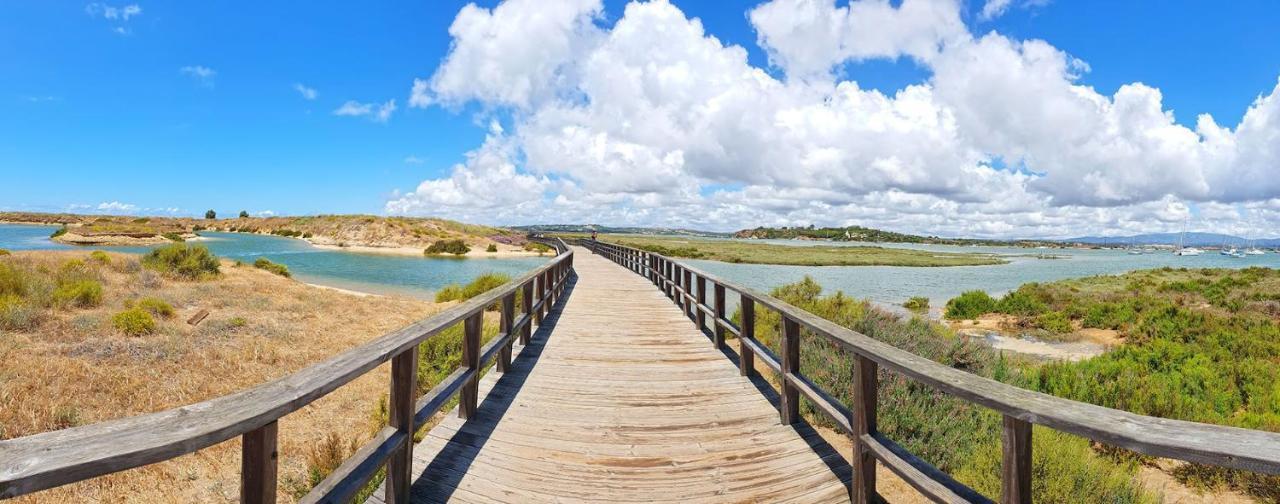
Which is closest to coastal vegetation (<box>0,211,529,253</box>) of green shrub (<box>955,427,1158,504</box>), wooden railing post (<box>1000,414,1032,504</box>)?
green shrub (<box>955,427,1158,504</box>)

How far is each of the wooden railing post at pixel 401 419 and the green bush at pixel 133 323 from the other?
10.0 m

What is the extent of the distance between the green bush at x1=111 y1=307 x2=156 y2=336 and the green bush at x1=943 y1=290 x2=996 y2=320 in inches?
923

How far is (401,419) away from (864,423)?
2.68 metres

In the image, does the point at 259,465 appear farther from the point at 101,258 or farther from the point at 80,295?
the point at 101,258

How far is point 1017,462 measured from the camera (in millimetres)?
2225

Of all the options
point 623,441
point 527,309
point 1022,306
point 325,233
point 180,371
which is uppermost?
point 325,233

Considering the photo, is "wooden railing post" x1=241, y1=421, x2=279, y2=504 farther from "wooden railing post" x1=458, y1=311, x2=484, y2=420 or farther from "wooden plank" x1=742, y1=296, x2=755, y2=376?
"wooden plank" x1=742, y1=296, x2=755, y2=376

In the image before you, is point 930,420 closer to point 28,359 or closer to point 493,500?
point 493,500

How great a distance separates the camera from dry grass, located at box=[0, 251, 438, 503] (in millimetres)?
5129

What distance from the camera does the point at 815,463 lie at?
12.6ft

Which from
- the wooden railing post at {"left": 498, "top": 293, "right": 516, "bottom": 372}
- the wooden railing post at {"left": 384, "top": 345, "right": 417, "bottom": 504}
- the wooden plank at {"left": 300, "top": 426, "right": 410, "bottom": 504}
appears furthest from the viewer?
the wooden railing post at {"left": 498, "top": 293, "right": 516, "bottom": 372}

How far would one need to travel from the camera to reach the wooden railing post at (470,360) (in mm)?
4434

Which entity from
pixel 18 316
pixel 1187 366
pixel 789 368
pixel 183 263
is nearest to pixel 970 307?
pixel 1187 366

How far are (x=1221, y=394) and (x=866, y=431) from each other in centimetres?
804
